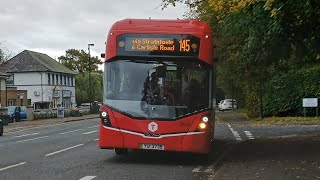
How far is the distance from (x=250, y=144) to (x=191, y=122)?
19.7ft

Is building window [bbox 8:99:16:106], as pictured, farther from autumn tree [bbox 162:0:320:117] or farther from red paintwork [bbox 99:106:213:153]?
red paintwork [bbox 99:106:213:153]

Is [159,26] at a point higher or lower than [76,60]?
lower

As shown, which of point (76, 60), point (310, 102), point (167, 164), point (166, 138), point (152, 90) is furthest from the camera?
point (76, 60)

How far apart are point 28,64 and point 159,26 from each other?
7610cm

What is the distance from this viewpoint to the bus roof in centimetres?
1234

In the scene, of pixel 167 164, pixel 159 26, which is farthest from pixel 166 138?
pixel 159 26

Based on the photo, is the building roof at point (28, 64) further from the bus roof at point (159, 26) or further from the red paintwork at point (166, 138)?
the red paintwork at point (166, 138)

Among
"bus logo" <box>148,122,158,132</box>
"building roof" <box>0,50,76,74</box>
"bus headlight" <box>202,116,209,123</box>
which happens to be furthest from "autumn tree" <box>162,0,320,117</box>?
"building roof" <box>0,50,76,74</box>

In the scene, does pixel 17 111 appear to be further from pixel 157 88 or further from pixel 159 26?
pixel 157 88

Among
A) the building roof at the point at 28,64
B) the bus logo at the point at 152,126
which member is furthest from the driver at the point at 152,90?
the building roof at the point at 28,64

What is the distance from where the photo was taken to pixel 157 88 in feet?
39.4

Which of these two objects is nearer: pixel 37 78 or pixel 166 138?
pixel 166 138

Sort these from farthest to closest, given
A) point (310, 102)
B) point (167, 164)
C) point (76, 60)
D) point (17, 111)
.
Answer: point (76, 60) < point (17, 111) < point (310, 102) < point (167, 164)

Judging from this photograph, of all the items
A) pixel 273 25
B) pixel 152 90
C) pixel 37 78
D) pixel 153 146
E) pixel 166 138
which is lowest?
pixel 153 146
